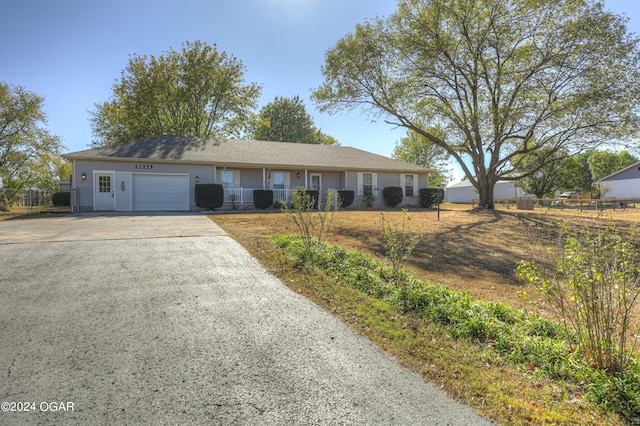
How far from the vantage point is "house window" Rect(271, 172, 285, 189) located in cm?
1912

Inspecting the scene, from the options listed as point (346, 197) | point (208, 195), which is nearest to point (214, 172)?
point (208, 195)

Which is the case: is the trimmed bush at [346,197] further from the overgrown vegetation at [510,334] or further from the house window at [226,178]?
the overgrown vegetation at [510,334]

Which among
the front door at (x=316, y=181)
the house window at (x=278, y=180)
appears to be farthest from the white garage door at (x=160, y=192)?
the front door at (x=316, y=181)

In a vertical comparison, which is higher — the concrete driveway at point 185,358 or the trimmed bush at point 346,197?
the trimmed bush at point 346,197

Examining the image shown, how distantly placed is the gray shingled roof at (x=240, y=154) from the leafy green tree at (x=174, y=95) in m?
7.70

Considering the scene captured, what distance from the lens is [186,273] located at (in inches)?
191

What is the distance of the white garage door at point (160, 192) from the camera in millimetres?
15984

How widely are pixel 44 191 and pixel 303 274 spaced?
31.4 meters

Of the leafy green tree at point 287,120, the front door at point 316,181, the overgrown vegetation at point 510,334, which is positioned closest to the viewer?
the overgrown vegetation at point 510,334

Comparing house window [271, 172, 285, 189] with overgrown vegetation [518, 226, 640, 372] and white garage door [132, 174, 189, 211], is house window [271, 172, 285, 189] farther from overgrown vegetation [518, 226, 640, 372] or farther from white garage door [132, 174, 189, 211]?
overgrown vegetation [518, 226, 640, 372]

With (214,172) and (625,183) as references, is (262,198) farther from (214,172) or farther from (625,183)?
(625,183)

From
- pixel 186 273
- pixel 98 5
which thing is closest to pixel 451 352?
pixel 186 273

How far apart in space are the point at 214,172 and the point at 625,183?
4076 cm

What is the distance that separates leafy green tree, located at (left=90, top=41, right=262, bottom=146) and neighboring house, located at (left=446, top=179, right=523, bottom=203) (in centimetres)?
3278
